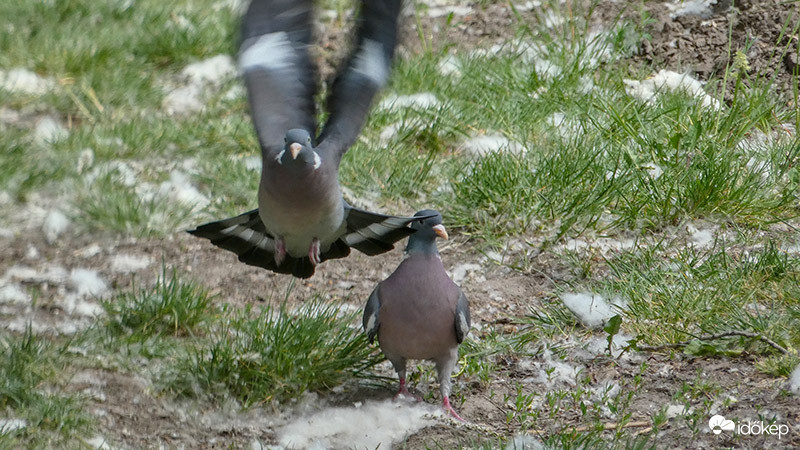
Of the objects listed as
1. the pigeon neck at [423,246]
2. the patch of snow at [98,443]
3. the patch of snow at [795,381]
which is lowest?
the patch of snow at [98,443]

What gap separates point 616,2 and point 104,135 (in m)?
2.99

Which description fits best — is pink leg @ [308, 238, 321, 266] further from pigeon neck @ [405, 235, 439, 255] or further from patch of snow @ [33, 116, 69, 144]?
patch of snow @ [33, 116, 69, 144]

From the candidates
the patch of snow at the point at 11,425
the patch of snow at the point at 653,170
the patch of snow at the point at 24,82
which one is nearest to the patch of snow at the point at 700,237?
the patch of snow at the point at 653,170

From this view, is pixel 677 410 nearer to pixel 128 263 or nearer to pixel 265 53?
pixel 265 53

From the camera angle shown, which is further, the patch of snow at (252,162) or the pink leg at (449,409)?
the patch of snow at (252,162)

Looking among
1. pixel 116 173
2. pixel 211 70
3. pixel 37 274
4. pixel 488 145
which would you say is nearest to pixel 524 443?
pixel 488 145

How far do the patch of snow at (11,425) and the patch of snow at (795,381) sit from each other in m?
2.42

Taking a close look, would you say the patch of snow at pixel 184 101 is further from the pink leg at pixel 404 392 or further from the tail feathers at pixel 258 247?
the pink leg at pixel 404 392

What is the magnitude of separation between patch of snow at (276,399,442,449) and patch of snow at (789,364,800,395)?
44.6 inches

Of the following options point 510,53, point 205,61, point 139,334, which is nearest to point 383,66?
point 139,334

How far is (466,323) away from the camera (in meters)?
3.33

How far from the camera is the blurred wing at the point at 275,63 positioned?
3428mm

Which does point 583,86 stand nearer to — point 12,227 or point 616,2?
point 616,2

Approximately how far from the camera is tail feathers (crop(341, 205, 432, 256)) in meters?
3.75
